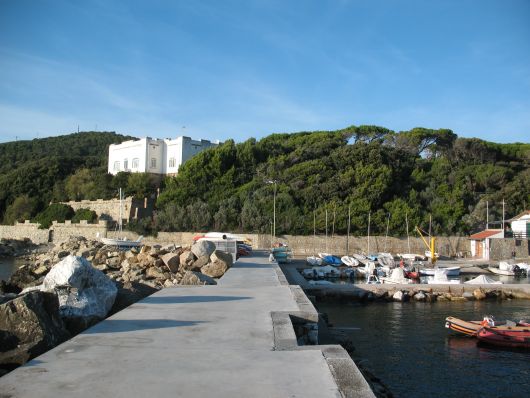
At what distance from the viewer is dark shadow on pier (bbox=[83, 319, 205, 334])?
7244 millimetres

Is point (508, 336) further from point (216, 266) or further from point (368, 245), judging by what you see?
point (368, 245)

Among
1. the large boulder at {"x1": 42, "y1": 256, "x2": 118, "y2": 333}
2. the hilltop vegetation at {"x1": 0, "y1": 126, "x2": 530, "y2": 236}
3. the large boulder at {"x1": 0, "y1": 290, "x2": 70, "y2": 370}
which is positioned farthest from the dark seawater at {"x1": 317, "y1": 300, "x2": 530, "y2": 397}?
the hilltop vegetation at {"x1": 0, "y1": 126, "x2": 530, "y2": 236}

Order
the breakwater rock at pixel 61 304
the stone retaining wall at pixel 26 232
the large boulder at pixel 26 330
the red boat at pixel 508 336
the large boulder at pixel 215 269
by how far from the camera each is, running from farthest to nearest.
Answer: the stone retaining wall at pixel 26 232, the large boulder at pixel 215 269, the red boat at pixel 508 336, the breakwater rock at pixel 61 304, the large boulder at pixel 26 330

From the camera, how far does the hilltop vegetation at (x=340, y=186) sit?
49938 mm

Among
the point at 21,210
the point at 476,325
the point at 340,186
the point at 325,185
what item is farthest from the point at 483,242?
the point at 21,210

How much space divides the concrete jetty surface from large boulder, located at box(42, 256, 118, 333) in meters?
0.58

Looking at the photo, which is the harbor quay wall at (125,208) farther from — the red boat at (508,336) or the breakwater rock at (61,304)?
the red boat at (508,336)

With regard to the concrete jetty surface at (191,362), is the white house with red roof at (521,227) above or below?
above

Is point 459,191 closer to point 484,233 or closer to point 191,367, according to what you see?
point 484,233

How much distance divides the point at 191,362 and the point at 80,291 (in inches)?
166

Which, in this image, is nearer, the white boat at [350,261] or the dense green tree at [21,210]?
the white boat at [350,261]

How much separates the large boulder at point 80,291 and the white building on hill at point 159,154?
5451cm

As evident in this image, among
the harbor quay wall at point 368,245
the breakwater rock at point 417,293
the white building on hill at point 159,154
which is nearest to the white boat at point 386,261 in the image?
the harbor quay wall at point 368,245

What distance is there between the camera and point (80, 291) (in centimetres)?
892
